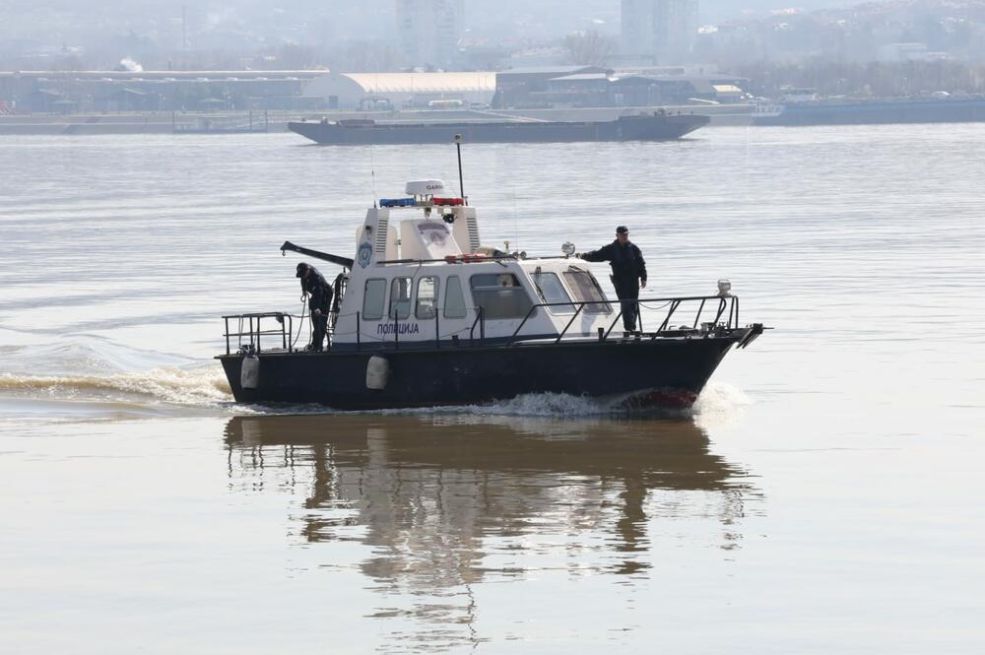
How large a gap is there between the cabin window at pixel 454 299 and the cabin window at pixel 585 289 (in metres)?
1.42

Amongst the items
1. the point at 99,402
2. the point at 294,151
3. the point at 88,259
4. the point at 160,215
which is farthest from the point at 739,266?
the point at 294,151

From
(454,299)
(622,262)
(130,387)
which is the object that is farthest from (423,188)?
(130,387)

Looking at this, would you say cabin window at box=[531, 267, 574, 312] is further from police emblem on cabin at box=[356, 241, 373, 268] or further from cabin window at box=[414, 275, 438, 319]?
police emblem on cabin at box=[356, 241, 373, 268]

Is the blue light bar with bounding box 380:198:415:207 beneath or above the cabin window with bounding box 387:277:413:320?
above

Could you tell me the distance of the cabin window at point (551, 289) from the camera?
2606 cm

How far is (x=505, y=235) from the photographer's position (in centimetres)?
6144

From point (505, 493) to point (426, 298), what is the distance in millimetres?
6097

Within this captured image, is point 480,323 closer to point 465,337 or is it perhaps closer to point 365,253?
point 465,337

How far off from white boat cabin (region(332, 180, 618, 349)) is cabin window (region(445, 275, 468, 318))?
0.01 meters

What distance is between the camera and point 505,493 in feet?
68.7

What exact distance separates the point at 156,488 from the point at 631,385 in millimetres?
6872

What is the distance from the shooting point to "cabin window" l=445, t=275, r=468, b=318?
26.2 meters

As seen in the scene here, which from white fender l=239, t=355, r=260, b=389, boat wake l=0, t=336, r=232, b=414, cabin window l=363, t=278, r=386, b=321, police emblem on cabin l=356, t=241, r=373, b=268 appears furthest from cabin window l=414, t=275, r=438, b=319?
boat wake l=0, t=336, r=232, b=414

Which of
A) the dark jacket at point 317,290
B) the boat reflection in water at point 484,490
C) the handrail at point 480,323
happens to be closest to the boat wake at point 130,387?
the dark jacket at point 317,290
